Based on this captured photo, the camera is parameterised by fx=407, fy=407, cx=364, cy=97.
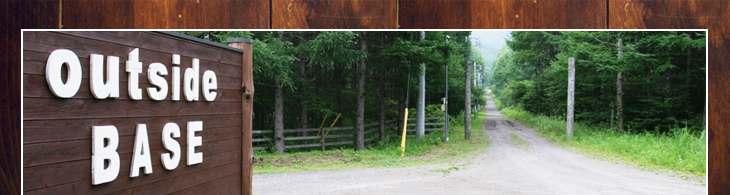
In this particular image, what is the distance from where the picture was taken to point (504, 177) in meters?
2.61

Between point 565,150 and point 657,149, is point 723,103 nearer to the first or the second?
point 657,149

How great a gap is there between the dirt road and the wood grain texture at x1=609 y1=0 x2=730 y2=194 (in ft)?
0.53

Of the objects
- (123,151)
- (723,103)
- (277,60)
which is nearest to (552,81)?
(723,103)

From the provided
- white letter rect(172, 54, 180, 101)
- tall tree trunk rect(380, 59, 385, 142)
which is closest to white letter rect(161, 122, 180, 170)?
white letter rect(172, 54, 180, 101)

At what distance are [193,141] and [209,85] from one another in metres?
0.30

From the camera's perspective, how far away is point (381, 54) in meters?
2.64

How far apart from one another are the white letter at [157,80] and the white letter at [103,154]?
22 cm

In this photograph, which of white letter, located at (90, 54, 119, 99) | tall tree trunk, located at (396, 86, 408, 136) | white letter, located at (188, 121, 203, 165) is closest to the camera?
white letter, located at (90, 54, 119, 99)

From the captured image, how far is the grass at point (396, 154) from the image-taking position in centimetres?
288

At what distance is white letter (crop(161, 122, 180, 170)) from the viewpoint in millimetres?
1839

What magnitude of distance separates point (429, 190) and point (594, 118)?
44.2 inches

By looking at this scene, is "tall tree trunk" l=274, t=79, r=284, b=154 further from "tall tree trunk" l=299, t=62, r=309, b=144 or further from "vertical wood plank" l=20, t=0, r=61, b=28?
"vertical wood plank" l=20, t=0, r=61, b=28

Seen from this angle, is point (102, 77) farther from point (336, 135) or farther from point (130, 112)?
point (336, 135)

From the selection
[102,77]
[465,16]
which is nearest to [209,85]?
[102,77]
